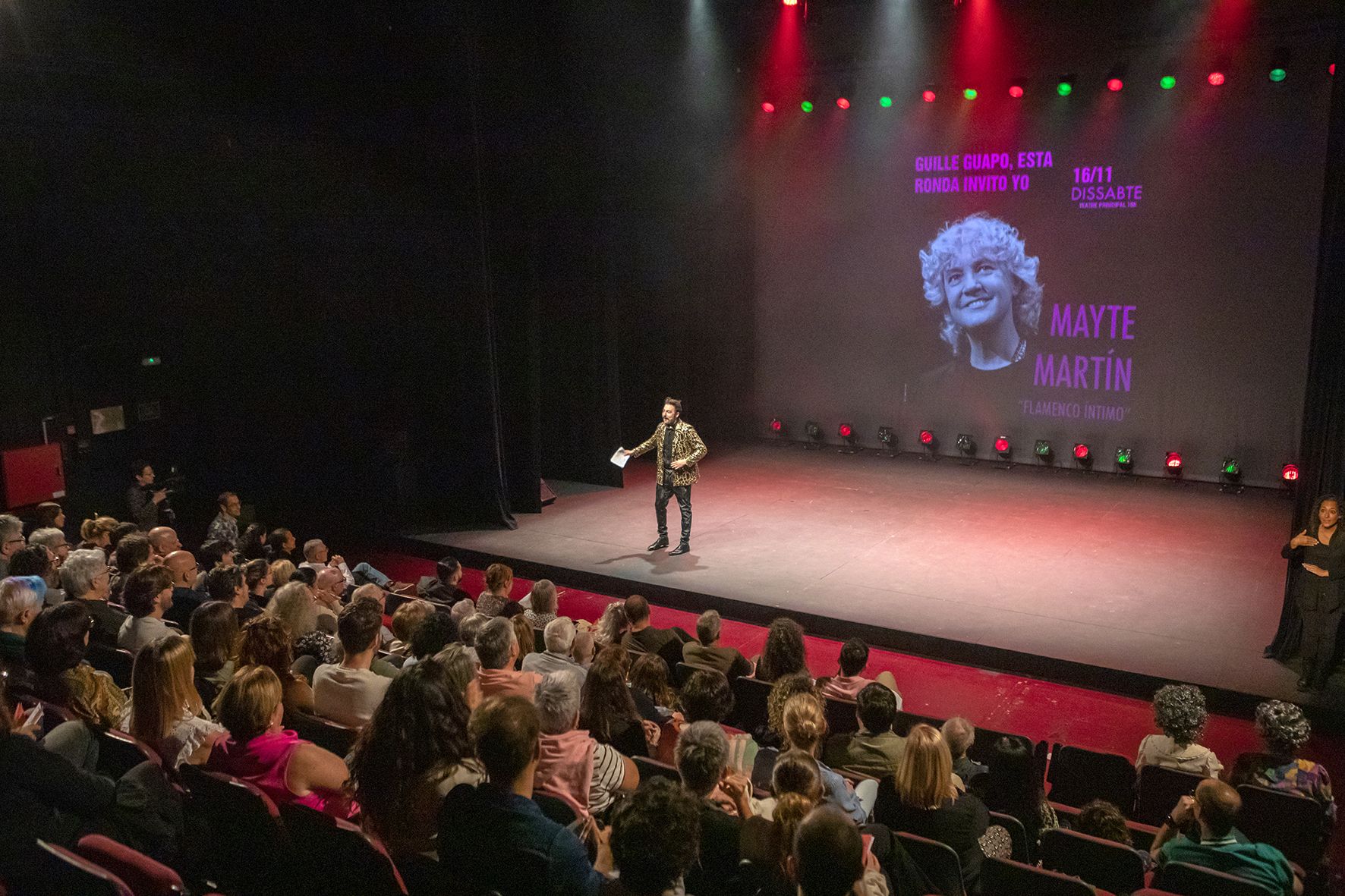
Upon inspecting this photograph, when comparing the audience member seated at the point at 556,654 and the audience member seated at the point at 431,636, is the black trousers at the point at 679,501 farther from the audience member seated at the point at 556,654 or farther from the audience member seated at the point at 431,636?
the audience member seated at the point at 431,636

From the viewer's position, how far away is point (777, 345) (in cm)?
1337

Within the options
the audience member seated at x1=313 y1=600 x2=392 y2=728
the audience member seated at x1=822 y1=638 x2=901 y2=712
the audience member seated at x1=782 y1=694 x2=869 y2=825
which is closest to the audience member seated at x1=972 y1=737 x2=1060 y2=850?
the audience member seated at x1=782 y1=694 x2=869 y2=825

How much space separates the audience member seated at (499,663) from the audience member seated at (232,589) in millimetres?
1619

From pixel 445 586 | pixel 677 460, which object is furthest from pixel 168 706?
pixel 677 460

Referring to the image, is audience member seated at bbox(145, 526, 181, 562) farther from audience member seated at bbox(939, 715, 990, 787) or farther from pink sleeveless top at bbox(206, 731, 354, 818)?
audience member seated at bbox(939, 715, 990, 787)

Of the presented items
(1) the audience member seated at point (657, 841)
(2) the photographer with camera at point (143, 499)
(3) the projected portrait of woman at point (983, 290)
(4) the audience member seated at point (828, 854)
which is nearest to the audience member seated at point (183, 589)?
(2) the photographer with camera at point (143, 499)

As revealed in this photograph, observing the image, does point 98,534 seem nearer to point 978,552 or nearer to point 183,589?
point 183,589

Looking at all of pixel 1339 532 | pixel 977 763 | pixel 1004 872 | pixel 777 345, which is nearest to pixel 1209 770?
pixel 977 763

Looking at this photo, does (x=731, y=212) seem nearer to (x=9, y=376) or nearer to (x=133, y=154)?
(x=133, y=154)

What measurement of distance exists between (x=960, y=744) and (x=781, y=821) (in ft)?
4.28

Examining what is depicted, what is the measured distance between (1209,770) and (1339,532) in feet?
8.29

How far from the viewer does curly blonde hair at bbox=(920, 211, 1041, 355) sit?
38.0 feet

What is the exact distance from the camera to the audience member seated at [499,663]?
4.30 metres

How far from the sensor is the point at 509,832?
2637 millimetres
